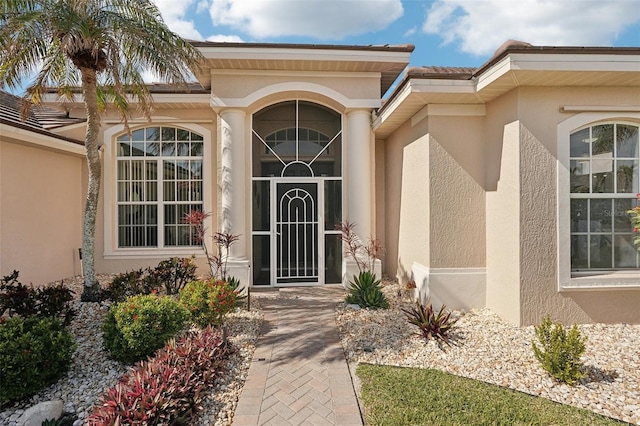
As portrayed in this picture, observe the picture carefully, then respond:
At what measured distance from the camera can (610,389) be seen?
4.58 m

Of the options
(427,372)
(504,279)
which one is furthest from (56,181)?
(504,279)

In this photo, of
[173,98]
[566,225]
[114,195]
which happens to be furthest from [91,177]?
[566,225]

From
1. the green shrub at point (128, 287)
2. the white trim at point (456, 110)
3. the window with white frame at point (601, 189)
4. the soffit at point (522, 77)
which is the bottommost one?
the green shrub at point (128, 287)

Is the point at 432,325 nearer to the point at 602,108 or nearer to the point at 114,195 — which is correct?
the point at 602,108

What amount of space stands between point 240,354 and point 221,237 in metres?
4.26

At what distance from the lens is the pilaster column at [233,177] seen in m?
9.43

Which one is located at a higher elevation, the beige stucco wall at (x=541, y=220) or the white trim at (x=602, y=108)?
the white trim at (x=602, y=108)

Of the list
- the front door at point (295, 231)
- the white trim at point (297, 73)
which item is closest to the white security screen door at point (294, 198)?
the front door at point (295, 231)

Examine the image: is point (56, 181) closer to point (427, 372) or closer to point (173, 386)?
point (173, 386)

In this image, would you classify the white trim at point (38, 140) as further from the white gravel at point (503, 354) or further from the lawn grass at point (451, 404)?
the lawn grass at point (451, 404)

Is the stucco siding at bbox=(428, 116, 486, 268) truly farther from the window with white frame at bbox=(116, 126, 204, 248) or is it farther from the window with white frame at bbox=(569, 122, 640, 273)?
the window with white frame at bbox=(116, 126, 204, 248)

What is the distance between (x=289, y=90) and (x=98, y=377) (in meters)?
7.84

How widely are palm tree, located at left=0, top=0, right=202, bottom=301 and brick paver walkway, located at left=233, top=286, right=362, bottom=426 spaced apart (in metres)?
4.39

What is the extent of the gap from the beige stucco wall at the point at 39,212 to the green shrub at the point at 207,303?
5593mm
